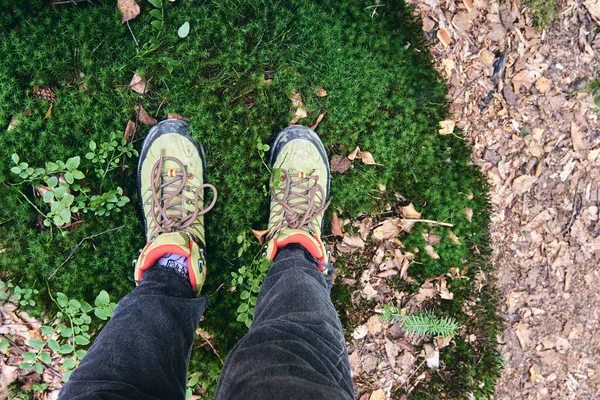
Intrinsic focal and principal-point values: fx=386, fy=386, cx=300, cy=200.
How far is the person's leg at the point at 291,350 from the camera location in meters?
1.66

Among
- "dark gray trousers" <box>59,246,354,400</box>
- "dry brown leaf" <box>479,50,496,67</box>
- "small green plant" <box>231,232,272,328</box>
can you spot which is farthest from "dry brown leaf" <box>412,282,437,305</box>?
"dry brown leaf" <box>479,50,496,67</box>

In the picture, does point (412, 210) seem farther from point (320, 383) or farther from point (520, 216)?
point (320, 383)

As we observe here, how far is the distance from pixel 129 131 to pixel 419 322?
297 centimetres

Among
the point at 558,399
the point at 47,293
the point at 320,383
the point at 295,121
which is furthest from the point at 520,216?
the point at 47,293

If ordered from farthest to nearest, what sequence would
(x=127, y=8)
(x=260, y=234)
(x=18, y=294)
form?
(x=260, y=234) → (x=127, y=8) → (x=18, y=294)

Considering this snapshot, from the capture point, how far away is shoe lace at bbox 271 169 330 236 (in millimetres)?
3148

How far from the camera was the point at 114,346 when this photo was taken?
2.05m

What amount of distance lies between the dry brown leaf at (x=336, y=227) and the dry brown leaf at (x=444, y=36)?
72.6 inches

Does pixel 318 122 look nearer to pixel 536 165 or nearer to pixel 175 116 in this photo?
pixel 175 116

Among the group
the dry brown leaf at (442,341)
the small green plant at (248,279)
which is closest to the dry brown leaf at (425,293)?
the dry brown leaf at (442,341)

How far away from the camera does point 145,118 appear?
10.3 ft

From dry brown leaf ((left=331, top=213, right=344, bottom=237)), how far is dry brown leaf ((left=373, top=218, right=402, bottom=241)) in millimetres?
307

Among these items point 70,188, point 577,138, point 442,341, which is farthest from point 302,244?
point 577,138

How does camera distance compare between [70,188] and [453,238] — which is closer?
[70,188]
